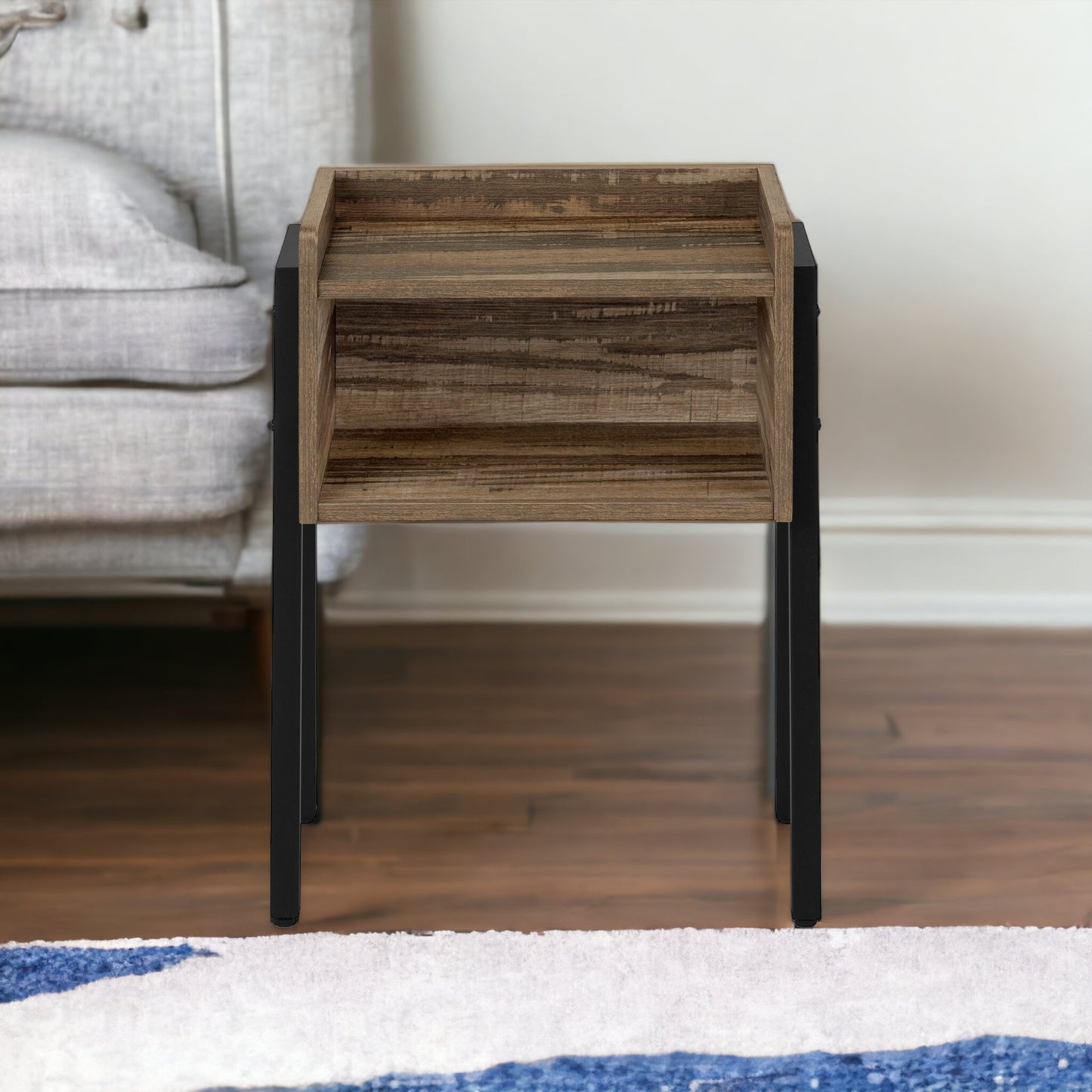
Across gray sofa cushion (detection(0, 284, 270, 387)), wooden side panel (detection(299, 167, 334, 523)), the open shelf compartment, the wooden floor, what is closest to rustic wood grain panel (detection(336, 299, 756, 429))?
the open shelf compartment

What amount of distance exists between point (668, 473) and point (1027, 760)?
1.79ft

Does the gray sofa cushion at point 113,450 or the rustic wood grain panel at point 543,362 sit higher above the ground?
the rustic wood grain panel at point 543,362

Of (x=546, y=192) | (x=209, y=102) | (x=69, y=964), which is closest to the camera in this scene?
(x=69, y=964)

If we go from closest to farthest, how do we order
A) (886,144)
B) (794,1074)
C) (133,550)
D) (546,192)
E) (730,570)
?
(794,1074)
(546,192)
(133,550)
(886,144)
(730,570)

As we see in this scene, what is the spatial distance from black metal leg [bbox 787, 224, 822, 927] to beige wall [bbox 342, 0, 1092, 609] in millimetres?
711

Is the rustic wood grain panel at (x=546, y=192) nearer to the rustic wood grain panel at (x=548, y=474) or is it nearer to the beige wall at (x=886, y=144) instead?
the rustic wood grain panel at (x=548, y=474)

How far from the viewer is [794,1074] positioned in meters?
0.77

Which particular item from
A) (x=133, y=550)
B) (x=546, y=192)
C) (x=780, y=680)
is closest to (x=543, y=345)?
(x=546, y=192)

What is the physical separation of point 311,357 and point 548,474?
190 millimetres

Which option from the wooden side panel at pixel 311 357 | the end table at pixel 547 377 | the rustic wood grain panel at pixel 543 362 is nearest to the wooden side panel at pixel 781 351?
the end table at pixel 547 377

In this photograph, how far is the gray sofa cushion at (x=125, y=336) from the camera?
1193 mm

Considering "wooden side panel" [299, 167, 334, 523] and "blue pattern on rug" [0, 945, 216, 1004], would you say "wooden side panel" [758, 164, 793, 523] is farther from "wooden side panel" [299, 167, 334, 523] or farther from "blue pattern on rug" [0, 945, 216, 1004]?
"blue pattern on rug" [0, 945, 216, 1004]

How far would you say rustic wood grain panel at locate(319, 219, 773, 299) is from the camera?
2.91 feet

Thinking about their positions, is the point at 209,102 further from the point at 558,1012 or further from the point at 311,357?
the point at 558,1012
